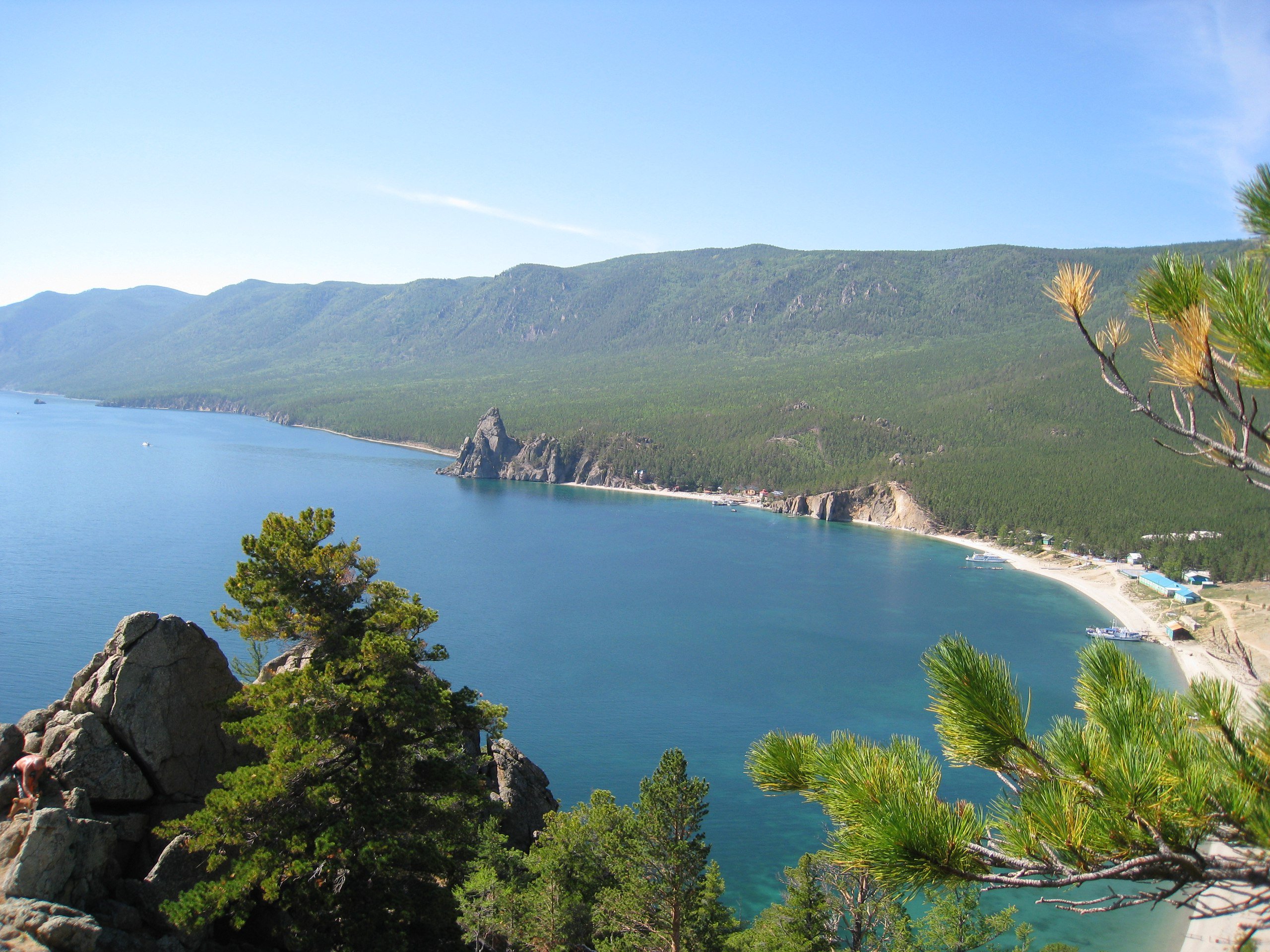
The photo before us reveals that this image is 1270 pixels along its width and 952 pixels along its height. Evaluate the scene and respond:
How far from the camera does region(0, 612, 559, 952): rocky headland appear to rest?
34.7ft

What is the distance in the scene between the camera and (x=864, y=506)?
116500 millimetres

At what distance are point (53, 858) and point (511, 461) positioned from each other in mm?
139493

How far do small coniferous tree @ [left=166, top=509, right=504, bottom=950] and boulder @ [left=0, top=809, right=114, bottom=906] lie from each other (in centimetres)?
115

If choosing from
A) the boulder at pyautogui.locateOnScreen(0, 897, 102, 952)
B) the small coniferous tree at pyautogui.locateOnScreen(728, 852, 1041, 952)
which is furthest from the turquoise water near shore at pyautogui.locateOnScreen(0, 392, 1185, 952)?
the boulder at pyautogui.locateOnScreen(0, 897, 102, 952)

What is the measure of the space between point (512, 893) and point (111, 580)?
5342 cm

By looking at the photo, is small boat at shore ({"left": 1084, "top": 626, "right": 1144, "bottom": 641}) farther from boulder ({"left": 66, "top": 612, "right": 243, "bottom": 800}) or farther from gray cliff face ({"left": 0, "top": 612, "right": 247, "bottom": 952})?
gray cliff face ({"left": 0, "top": 612, "right": 247, "bottom": 952})

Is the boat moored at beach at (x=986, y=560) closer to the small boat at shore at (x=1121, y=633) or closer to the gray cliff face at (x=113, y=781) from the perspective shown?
the small boat at shore at (x=1121, y=633)

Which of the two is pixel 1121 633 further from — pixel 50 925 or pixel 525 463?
pixel 525 463

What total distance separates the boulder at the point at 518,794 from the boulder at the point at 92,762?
12225mm

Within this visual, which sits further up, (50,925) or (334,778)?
(334,778)

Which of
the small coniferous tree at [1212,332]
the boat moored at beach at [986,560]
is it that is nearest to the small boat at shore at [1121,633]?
the boat moored at beach at [986,560]

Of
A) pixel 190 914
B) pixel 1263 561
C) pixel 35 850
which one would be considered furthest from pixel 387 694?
pixel 1263 561

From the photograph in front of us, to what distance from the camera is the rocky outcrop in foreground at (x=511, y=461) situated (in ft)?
479

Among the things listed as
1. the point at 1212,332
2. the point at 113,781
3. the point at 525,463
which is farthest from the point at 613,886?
the point at 525,463
